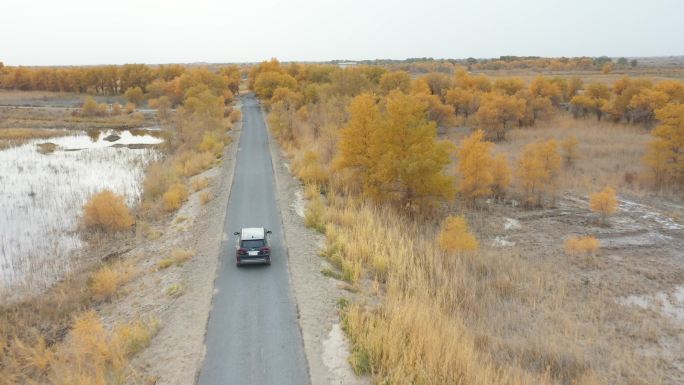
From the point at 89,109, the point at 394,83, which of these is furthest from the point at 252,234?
the point at 89,109

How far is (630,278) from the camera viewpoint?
2552cm

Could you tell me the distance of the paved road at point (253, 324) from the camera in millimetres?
14039

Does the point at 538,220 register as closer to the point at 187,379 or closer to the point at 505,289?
the point at 505,289

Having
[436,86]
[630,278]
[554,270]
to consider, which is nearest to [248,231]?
[554,270]

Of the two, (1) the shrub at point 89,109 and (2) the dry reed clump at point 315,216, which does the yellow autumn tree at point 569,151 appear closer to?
(2) the dry reed clump at point 315,216

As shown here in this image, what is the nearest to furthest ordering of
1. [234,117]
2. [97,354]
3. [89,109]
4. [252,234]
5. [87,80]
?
[97,354] < [252,234] < [234,117] < [89,109] < [87,80]

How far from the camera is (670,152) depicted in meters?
41.6

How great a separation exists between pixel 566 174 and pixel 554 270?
22.9m

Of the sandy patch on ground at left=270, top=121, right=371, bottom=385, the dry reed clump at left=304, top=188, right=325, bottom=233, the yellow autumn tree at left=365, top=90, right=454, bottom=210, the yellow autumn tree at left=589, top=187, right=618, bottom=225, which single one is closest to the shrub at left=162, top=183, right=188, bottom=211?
the sandy patch on ground at left=270, top=121, right=371, bottom=385

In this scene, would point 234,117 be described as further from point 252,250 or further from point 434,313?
point 434,313

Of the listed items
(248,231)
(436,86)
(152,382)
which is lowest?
(152,382)

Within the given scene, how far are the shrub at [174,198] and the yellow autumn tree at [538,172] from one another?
2701 cm

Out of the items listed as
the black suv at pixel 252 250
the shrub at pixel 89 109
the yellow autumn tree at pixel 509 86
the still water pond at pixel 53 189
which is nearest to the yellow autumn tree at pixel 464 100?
the yellow autumn tree at pixel 509 86

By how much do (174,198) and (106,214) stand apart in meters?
5.02
